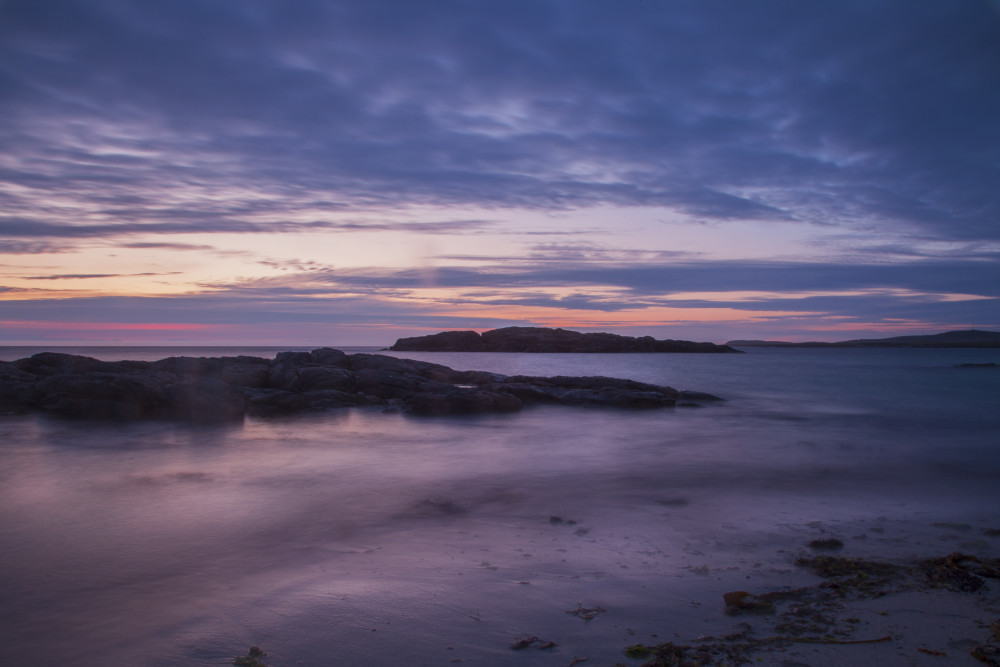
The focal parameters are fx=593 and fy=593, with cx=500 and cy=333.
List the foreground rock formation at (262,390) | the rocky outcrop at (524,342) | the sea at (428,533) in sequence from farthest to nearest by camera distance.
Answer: the rocky outcrop at (524,342) → the foreground rock formation at (262,390) → the sea at (428,533)

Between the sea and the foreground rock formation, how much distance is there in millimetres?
2961

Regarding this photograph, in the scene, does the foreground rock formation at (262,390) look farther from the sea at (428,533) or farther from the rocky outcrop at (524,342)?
the rocky outcrop at (524,342)

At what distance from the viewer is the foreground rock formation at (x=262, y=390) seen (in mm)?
21203

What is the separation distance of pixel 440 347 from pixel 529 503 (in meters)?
134

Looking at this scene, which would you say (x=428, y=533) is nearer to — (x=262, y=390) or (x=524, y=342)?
(x=262, y=390)

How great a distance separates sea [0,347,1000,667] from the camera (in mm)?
5090

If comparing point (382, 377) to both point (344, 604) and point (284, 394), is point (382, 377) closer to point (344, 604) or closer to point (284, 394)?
point (284, 394)

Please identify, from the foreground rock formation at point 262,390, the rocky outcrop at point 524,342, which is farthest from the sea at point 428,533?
the rocky outcrop at point 524,342

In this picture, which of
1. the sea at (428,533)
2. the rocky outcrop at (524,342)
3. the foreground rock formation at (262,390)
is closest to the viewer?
the sea at (428,533)

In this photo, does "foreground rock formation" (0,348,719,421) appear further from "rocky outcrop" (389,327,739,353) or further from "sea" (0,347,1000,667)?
"rocky outcrop" (389,327,739,353)

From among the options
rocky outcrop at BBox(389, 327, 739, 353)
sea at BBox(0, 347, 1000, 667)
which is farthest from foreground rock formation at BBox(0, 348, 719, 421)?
rocky outcrop at BBox(389, 327, 739, 353)

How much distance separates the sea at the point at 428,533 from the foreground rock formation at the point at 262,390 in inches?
117

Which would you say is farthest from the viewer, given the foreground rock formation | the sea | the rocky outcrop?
the rocky outcrop

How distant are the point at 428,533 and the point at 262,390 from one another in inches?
726
